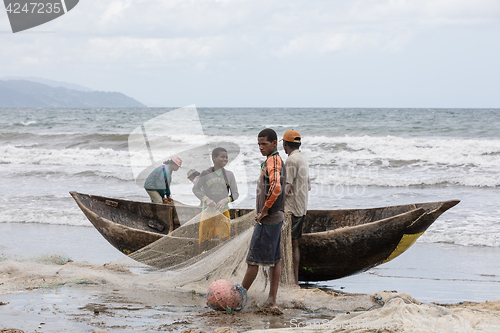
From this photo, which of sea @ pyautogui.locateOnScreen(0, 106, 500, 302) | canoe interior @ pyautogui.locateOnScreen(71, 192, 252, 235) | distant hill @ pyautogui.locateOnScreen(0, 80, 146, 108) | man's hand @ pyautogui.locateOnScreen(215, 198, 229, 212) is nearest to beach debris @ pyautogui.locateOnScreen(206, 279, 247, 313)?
man's hand @ pyautogui.locateOnScreen(215, 198, 229, 212)

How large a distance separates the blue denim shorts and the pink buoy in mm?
286

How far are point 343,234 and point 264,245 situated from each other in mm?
1412

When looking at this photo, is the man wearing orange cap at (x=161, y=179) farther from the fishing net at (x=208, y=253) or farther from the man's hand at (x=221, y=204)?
the man's hand at (x=221, y=204)

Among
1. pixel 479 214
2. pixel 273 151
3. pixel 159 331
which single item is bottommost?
pixel 479 214

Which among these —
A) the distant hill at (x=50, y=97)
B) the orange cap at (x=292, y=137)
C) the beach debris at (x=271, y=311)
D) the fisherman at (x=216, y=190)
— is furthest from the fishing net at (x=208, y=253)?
the distant hill at (x=50, y=97)

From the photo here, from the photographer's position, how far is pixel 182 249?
5.54 metres

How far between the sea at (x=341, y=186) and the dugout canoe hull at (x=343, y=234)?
0.42 meters

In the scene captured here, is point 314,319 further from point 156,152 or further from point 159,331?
point 156,152

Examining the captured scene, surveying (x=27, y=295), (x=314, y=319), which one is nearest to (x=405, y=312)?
(x=314, y=319)

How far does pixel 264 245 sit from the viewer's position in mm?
4086

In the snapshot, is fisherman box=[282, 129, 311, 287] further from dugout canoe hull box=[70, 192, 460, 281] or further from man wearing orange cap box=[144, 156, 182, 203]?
man wearing orange cap box=[144, 156, 182, 203]

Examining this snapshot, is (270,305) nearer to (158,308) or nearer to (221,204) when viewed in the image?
(158,308)

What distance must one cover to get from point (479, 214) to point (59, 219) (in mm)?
8196

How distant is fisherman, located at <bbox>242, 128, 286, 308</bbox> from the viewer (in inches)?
156
